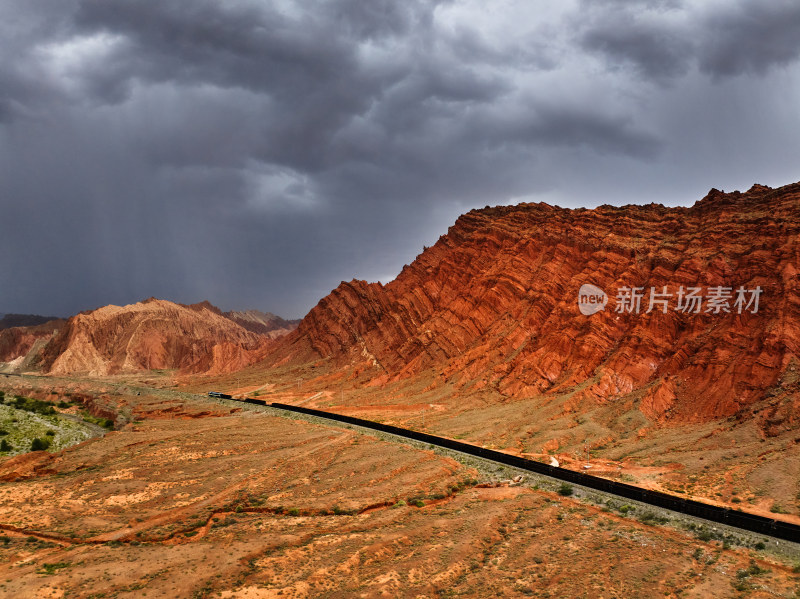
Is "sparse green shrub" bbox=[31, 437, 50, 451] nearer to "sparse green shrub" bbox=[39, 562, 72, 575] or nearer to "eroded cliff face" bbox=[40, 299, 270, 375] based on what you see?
"sparse green shrub" bbox=[39, 562, 72, 575]

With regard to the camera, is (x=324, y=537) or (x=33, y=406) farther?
(x=33, y=406)

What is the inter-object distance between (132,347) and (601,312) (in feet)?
457

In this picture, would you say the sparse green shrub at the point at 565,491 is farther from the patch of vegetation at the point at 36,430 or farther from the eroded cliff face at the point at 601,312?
the patch of vegetation at the point at 36,430

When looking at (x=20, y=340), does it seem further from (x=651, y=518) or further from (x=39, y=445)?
(x=651, y=518)

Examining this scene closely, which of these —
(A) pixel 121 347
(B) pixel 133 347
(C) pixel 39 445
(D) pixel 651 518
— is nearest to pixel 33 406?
(C) pixel 39 445

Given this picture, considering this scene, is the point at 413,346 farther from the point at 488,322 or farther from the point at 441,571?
the point at 441,571

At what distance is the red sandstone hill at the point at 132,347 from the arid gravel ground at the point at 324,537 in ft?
325

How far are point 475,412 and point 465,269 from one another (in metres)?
40.7

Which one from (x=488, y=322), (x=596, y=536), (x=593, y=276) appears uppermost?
(x=593, y=276)

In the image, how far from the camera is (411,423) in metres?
60.9

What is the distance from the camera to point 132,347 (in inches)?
6206

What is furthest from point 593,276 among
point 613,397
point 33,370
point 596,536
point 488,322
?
point 33,370

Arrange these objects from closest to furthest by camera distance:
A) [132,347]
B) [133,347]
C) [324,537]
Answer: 1. [324,537]
2. [132,347]
3. [133,347]
